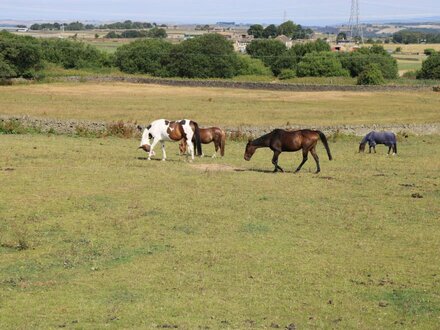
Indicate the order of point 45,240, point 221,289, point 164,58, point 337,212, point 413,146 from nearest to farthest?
point 221,289 → point 45,240 → point 337,212 → point 413,146 → point 164,58

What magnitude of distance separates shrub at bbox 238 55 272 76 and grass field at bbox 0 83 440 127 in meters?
28.6

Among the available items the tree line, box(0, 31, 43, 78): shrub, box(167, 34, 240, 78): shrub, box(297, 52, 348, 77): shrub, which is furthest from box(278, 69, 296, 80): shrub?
box(0, 31, 43, 78): shrub

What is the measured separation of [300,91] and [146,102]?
69.9 feet

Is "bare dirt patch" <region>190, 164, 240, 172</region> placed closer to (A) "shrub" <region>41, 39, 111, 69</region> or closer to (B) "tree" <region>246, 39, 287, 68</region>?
(A) "shrub" <region>41, 39, 111, 69</region>

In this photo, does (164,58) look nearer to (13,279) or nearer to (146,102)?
(146,102)

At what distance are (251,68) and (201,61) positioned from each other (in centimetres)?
1032

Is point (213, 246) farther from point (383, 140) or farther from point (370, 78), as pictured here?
point (370, 78)

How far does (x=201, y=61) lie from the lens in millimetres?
102250

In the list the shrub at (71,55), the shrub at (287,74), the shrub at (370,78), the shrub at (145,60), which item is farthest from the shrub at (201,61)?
the shrub at (370,78)

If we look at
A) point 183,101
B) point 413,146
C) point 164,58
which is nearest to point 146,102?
point 183,101

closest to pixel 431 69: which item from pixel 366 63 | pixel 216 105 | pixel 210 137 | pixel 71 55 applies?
pixel 366 63

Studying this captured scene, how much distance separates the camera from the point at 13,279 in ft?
42.3

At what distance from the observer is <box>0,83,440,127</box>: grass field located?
163 ft

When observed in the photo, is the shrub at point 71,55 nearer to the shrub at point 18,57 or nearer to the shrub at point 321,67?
the shrub at point 18,57
